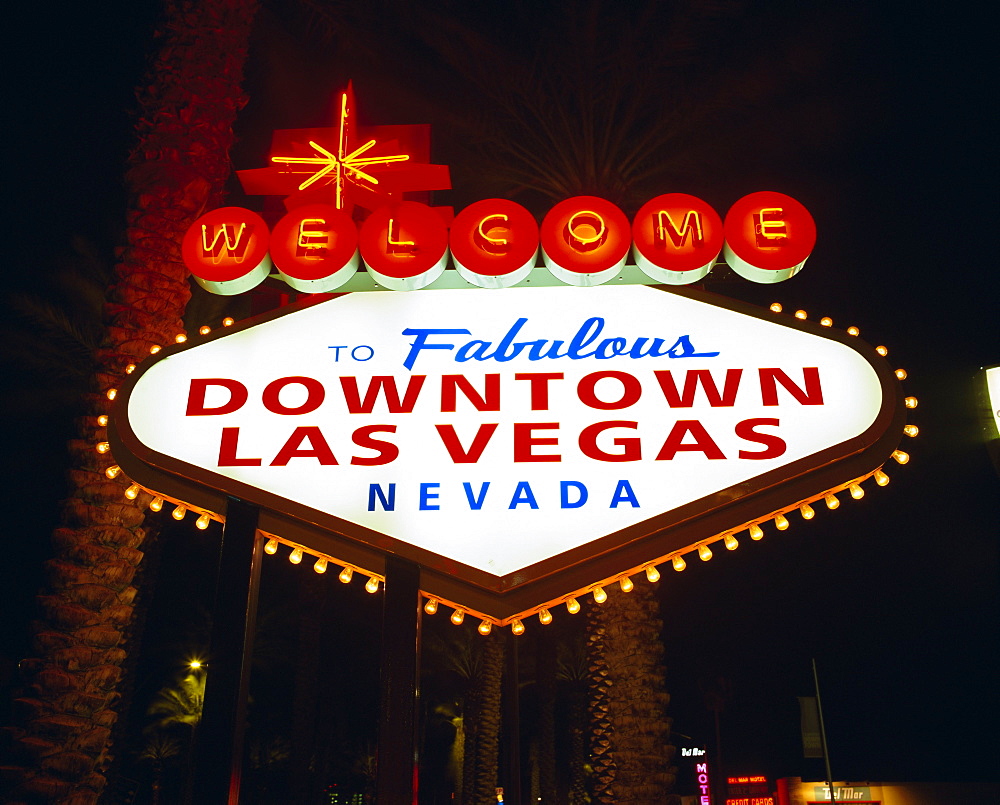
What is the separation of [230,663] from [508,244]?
11.4 ft

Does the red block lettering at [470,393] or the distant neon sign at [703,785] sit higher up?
the red block lettering at [470,393]

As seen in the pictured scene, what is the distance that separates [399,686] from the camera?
5.21 metres

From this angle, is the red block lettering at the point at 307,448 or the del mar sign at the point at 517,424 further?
the red block lettering at the point at 307,448

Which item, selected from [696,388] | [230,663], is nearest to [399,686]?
[230,663]

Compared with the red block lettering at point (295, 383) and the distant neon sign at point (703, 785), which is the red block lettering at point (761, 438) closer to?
the red block lettering at point (295, 383)

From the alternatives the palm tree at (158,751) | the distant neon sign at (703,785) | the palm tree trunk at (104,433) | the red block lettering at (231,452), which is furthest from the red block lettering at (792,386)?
the distant neon sign at (703,785)

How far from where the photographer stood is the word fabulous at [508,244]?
6145 millimetres

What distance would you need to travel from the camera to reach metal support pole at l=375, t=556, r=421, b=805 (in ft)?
16.3

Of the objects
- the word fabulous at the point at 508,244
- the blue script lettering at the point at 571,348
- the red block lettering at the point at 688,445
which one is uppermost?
the word fabulous at the point at 508,244

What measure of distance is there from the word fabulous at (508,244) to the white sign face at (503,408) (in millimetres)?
337

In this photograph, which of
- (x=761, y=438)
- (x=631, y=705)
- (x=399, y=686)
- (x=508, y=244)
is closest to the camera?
(x=399, y=686)

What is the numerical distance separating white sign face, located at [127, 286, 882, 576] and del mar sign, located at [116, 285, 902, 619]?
1 cm

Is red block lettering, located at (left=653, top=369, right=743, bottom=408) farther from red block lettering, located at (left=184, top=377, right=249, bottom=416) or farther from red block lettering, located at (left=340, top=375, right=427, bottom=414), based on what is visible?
red block lettering, located at (left=184, top=377, right=249, bottom=416)

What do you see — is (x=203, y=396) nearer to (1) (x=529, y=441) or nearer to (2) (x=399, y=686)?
(1) (x=529, y=441)
